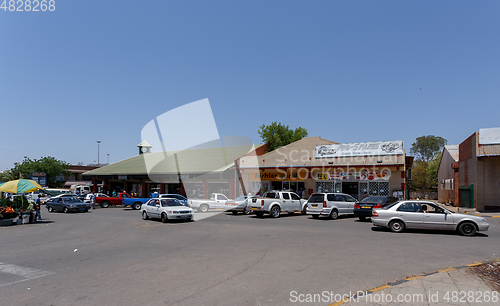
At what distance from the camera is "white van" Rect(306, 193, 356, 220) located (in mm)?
20172

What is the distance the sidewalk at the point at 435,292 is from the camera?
5.64 meters

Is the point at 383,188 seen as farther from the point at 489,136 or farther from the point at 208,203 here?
the point at 208,203

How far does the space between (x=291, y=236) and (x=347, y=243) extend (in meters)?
2.51

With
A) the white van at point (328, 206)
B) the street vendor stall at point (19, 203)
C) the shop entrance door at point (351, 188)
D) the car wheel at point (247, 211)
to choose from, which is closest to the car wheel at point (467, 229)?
the white van at point (328, 206)

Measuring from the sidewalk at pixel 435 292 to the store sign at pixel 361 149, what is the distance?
74.2ft

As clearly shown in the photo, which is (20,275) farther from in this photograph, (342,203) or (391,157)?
(391,157)

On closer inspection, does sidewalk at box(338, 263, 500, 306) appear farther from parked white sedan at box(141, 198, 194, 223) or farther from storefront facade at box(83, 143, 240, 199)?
storefront facade at box(83, 143, 240, 199)

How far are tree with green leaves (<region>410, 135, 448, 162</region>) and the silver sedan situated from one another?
267 feet

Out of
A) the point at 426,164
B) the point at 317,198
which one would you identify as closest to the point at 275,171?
the point at 317,198

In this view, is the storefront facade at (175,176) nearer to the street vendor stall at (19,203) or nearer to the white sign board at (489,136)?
the street vendor stall at (19,203)

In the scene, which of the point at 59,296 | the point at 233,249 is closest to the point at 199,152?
the point at 233,249

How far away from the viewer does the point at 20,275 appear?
7.81m

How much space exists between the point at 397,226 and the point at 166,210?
40.5ft

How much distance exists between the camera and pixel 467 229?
13.2 metres
